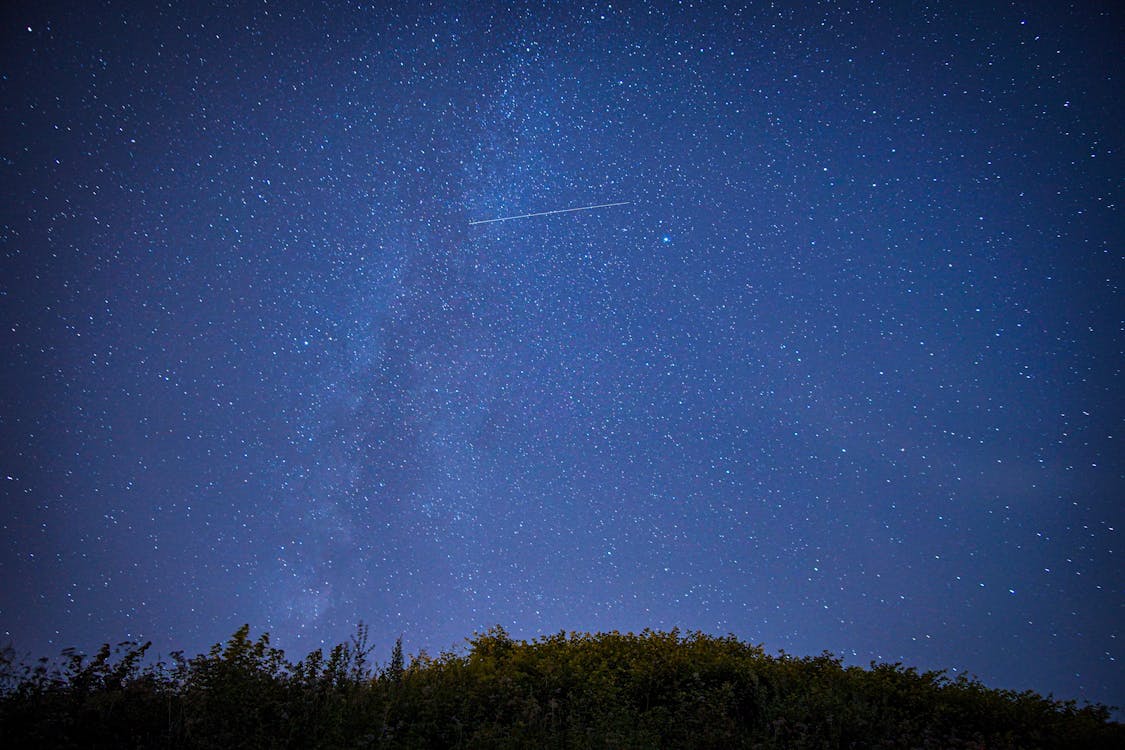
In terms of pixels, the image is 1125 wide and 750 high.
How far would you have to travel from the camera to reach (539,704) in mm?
5449

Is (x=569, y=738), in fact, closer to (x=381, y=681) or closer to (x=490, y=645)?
(x=381, y=681)

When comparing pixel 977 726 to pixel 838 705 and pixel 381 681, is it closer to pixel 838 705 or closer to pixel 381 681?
pixel 838 705

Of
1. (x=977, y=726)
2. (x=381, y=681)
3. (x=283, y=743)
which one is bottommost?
(x=977, y=726)

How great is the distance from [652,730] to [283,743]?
10.4 feet

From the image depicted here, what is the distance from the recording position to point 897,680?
6.54 metres

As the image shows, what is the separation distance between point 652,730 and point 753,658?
276cm

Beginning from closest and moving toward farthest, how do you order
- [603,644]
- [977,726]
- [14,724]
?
[14,724] < [977,726] < [603,644]

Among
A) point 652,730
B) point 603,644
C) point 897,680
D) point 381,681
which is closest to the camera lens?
point 652,730

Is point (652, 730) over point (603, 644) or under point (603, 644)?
under

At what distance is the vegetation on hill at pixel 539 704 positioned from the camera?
3.75 meters

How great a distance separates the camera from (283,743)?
3.57 m

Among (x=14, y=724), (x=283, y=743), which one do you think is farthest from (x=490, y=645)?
(x=14, y=724)

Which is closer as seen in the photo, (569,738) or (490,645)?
(569,738)

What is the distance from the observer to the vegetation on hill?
3.75 metres
